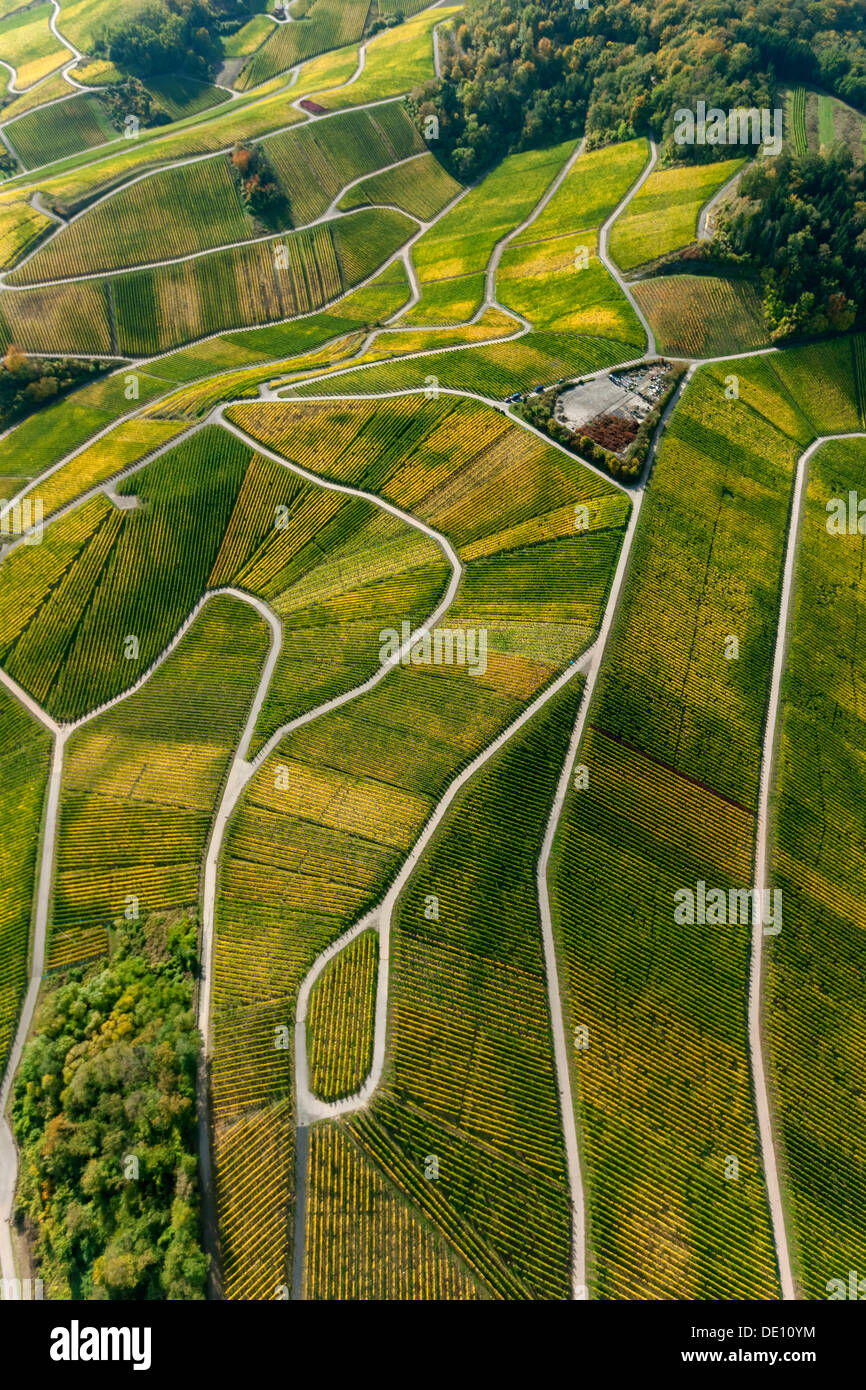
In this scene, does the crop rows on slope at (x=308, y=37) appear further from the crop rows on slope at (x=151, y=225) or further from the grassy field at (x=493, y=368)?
the grassy field at (x=493, y=368)

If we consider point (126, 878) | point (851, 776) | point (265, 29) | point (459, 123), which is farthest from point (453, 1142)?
point (265, 29)

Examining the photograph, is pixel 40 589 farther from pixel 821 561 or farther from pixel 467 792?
pixel 821 561

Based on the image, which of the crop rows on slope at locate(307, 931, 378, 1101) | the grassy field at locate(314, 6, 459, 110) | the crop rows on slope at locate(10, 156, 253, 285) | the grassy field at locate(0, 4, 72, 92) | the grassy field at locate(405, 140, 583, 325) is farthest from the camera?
the grassy field at locate(0, 4, 72, 92)

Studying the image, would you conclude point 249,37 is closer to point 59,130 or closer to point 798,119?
point 59,130

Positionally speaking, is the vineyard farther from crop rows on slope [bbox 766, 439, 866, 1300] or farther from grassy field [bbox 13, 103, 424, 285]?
crop rows on slope [bbox 766, 439, 866, 1300]

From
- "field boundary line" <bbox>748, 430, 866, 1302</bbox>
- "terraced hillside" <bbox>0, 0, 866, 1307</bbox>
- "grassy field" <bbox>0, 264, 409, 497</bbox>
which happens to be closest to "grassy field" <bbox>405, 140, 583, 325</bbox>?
"terraced hillside" <bbox>0, 0, 866, 1307</bbox>

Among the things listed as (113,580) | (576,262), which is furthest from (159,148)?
(113,580)
